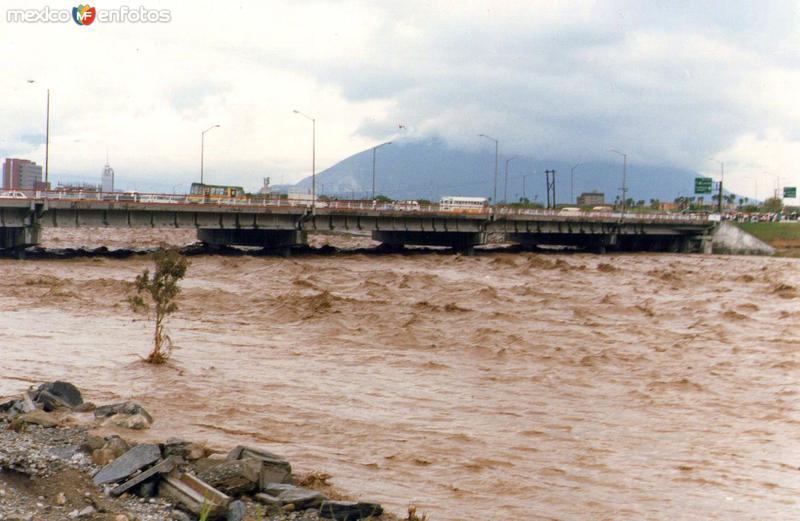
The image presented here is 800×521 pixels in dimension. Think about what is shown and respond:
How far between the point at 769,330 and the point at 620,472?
2454 centimetres

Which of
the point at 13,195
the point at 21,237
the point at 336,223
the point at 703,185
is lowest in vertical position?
the point at 21,237

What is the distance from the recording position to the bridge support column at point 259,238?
7531 centimetres

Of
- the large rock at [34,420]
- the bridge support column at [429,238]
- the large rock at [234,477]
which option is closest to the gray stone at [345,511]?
the large rock at [234,477]

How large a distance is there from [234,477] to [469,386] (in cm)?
1168

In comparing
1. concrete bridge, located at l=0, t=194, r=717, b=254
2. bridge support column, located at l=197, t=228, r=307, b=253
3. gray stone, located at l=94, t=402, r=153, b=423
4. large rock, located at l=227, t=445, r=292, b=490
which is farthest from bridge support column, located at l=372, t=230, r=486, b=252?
large rock, located at l=227, t=445, r=292, b=490

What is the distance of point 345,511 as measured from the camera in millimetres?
10070

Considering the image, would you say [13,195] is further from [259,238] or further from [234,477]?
[234,477]

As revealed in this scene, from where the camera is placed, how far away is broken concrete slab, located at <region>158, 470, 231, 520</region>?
955 centimetres

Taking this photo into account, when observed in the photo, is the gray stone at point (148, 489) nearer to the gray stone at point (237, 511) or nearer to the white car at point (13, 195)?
the gray stone at point (237, 511)

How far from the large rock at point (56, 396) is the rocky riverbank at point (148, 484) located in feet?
8.57

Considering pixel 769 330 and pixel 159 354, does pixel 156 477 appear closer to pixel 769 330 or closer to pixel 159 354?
pixel 159 354

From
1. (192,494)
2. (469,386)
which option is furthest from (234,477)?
(469,386)

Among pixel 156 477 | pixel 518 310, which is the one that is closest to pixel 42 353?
pixel 156 477

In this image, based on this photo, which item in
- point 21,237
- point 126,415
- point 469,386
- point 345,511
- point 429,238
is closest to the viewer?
point 345,511
